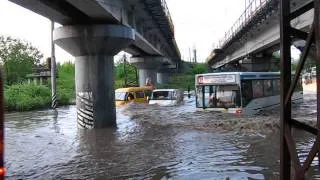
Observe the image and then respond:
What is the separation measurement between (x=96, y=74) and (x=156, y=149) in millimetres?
7510

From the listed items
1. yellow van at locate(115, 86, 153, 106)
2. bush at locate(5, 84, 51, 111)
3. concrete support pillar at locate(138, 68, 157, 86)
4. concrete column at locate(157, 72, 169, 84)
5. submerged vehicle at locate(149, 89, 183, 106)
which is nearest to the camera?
yellow van at locate(115, 86, 153, 106)

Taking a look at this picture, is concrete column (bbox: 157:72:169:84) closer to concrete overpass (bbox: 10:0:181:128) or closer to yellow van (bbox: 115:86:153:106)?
yellow van (bbox: 115:86:153:106)

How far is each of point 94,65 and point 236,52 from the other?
95.0ft

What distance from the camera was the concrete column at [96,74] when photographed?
2209 cm

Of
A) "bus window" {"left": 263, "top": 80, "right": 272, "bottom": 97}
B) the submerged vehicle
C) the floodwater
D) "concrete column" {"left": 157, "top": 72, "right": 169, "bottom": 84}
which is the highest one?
A: "concrete column" {"left": 157, "top": 72, "right": 169, "bottom": 84}

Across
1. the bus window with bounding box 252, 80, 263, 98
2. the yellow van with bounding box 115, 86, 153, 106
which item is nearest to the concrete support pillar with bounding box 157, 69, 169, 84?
the yellow van with bounding box 115, 86, 153, 106

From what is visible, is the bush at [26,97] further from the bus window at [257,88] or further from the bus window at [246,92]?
the bus window at [246,92]

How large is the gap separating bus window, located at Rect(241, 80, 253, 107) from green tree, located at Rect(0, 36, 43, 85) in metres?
43.0

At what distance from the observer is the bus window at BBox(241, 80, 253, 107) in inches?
981

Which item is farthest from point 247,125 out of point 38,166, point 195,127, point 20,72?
point 20,72

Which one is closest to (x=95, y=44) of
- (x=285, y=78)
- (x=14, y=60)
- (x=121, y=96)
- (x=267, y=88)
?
(x=267, y=88)

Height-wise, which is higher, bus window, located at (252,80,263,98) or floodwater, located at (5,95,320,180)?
bus window, located at (252,80,263,98)

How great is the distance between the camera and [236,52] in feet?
163

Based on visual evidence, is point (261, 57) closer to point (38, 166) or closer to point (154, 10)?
point (154, 10)
